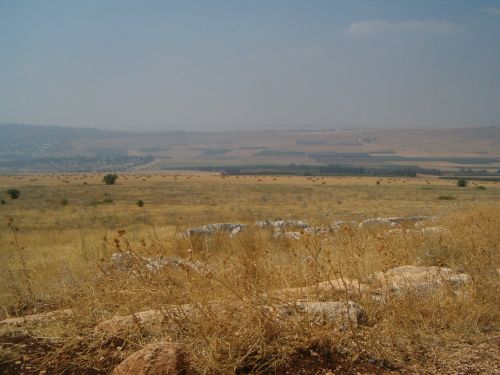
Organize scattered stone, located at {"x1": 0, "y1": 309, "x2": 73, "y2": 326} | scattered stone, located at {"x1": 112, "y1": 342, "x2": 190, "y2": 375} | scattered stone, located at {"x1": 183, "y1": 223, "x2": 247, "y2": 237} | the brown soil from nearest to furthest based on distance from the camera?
scattered stone, located at {"x1": 112, "y1": 342, "x2": 190, "y2": 375}, the brown soil, scattered stone, located at {"x1": 0, "y1": 309, "x2": 73, "y2": 326}, scattered stone, located at {"x1": 183, "y1": 223, "x2": 247, "y2": 237}

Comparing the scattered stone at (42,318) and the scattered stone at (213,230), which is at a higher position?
the scattered stone at (42,318)

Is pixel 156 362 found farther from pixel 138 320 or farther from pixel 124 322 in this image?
pixel 124 322

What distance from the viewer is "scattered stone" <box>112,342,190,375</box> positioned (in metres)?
2.78

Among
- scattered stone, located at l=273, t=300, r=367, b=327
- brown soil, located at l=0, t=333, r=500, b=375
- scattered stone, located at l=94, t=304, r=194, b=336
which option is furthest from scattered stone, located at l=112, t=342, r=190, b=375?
scattered stone, located at l=273, t=300, r=367, b=327

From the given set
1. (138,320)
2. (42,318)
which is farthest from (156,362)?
(42,318)

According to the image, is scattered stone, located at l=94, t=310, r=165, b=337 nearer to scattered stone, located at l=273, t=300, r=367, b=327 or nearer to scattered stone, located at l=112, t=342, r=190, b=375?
scattered stone, located at l=112, t=342, r=190, b=375

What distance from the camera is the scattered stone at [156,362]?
109 inches

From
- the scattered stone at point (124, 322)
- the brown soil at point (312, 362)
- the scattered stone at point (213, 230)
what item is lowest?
the scattered stone at point (213, 230)

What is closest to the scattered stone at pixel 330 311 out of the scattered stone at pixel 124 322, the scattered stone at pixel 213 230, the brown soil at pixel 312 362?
A: the brown soil at pixel 312 362

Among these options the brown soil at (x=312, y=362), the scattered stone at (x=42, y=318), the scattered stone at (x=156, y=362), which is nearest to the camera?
the scattered stone at (x=156, y=362)

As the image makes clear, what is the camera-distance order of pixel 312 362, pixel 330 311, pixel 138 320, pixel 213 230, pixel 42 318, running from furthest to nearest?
pixel 213 230 → pixel 42 318 → pixel 330 311 → pixel 138 320 → pixel 312 362

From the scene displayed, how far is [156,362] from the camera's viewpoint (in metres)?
2.81

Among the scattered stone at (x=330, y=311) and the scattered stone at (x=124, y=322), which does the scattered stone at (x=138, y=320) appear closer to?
the scattered stone at (x=124, y=322)

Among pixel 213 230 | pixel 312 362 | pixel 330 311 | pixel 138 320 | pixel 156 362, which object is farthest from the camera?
pixel 213 230
